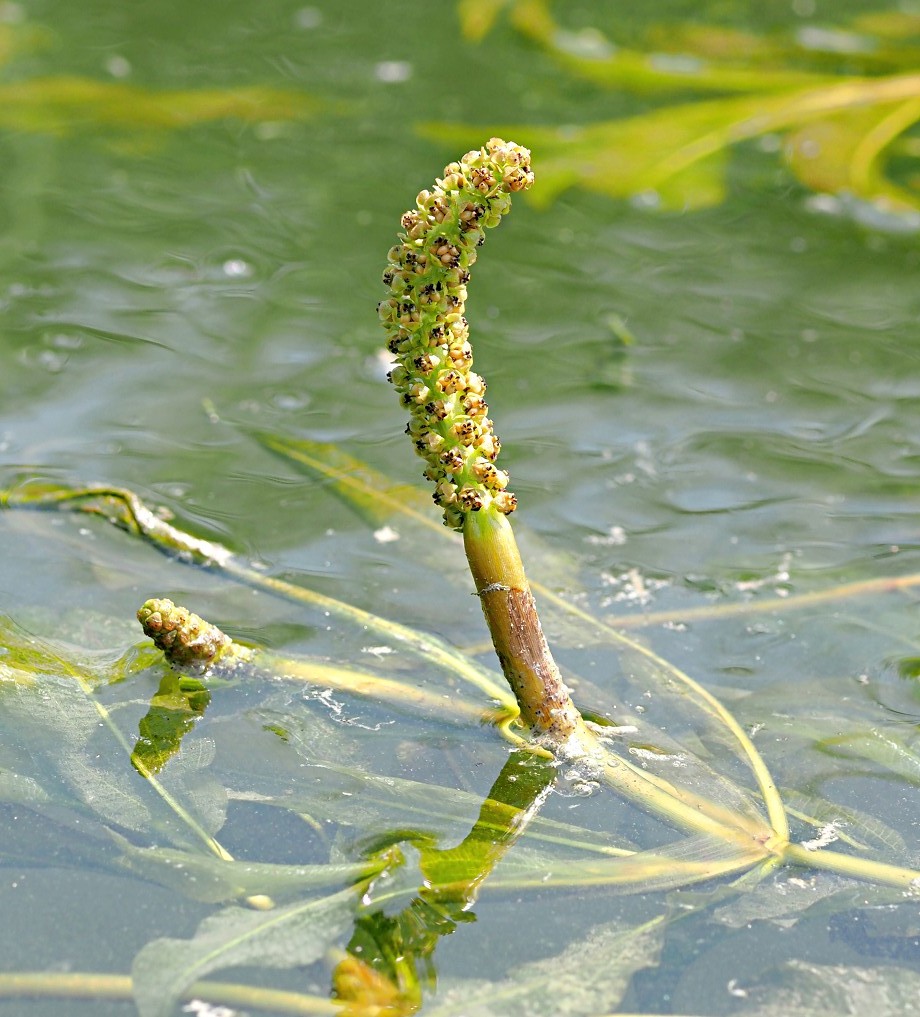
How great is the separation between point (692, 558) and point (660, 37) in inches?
130

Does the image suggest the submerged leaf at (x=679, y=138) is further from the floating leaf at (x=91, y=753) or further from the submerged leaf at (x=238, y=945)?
the submerged leaf at (x=238, y=945)

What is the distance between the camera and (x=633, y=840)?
1.71 meters

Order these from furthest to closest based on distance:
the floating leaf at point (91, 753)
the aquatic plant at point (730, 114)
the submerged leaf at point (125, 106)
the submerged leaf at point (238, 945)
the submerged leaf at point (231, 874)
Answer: the submerged leaf at point (125, 106)
the aquatic plant at point (730, 114)
the floating leaf at point (91, 753)
the submerged leaf at point (231, 874)
the submerged leaf at point (238, 945)

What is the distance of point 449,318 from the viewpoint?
1.54m

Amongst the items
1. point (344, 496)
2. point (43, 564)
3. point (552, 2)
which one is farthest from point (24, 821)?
point (552, 2)

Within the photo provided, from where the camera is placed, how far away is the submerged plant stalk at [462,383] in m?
1.47

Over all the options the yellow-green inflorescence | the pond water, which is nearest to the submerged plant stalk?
the yellow-green inflorescence

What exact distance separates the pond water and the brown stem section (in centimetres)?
10

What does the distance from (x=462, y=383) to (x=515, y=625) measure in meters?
0.37

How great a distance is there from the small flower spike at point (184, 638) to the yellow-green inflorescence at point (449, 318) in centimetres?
45

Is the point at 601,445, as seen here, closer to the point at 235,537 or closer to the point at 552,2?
the point at 235,537

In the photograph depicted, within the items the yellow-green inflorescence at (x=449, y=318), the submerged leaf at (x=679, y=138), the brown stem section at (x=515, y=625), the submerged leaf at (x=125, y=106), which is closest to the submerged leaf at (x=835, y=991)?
the brown stem section at (x=515, y=625)

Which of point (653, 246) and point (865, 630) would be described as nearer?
point (865, 630)

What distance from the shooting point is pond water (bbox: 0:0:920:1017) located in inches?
63.1
